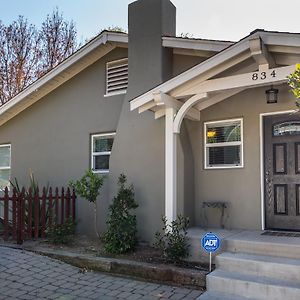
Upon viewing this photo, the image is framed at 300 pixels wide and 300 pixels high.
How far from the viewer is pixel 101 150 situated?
10.2 m

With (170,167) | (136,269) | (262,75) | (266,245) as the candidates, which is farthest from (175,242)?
(262,75)

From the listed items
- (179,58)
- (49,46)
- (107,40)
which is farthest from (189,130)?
(49,46)

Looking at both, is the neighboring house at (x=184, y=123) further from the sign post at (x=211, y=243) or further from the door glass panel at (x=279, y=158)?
the sign post at (x=211, y=243)

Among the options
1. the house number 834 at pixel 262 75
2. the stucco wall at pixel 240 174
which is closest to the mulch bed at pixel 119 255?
the stucco wall at pixel 240 174

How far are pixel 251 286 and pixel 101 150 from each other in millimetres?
5714

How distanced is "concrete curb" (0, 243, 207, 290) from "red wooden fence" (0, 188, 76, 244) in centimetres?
97

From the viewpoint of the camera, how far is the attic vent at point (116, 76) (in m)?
9.99

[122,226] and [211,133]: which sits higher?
[211,133]

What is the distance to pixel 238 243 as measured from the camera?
21.8 feet

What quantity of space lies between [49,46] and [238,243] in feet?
60.8

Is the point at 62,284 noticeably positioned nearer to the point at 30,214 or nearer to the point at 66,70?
the point at 30,214

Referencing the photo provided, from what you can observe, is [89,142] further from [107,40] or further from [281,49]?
[281,49]

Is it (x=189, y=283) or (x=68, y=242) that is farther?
(x=68, y=242)

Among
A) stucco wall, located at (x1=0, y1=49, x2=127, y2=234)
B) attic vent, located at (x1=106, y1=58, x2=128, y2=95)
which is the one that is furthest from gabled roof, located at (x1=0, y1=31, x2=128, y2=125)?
attic vent, located at (x1=106, y1=58, x2=128, y2=95)
